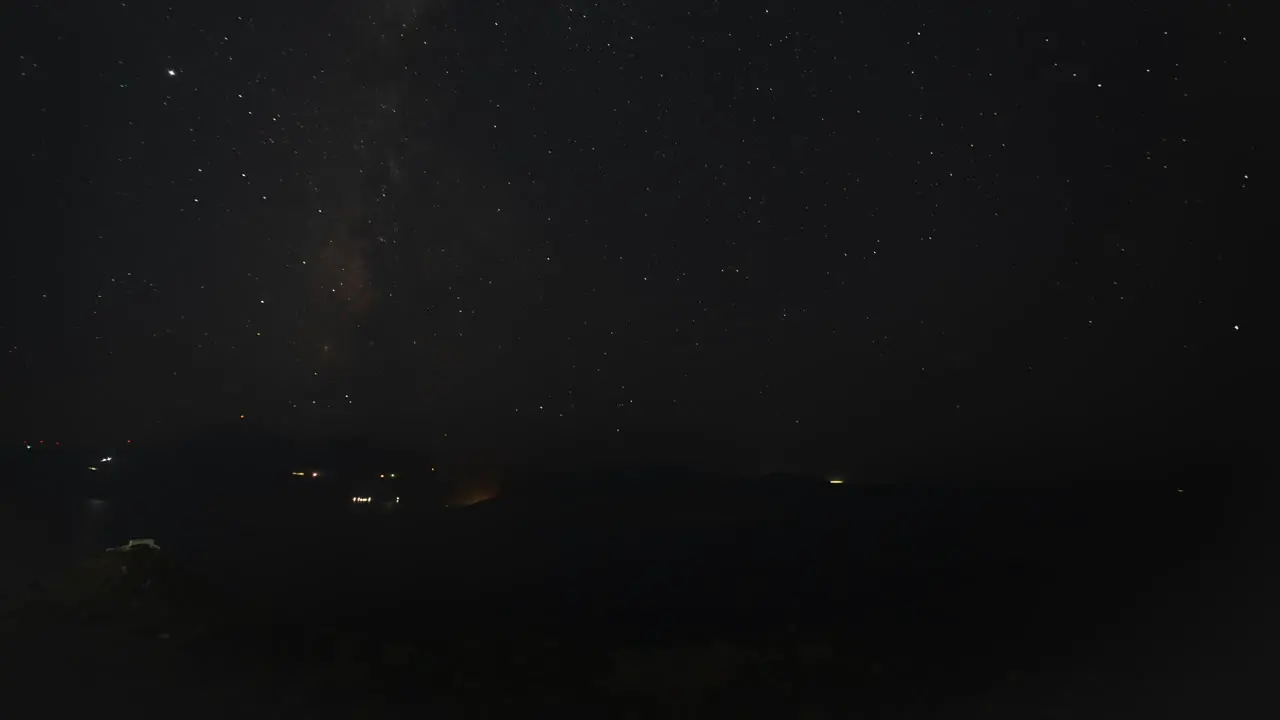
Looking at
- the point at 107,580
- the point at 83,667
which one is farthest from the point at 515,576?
the point at 83,667

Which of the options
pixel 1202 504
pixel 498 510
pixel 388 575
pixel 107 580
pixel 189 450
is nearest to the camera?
pixel 107 580

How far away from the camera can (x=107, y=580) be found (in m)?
14.9

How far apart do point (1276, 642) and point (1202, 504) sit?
16006mm

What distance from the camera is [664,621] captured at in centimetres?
1438

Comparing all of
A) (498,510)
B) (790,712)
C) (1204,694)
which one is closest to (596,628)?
(790,712)

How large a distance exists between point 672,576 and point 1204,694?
→ 10.6 metres

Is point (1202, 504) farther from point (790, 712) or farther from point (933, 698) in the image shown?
point (790, 712)

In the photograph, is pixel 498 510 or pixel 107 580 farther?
pixel 498 510

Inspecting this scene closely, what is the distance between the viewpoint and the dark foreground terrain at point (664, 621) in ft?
33.4

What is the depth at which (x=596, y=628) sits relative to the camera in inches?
548

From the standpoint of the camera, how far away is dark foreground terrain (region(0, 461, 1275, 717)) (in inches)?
401

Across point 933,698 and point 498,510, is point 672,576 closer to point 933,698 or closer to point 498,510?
point 933,698

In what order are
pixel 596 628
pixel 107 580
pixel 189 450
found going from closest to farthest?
pixel 596 628 → pixel 107 580 → pixel 189 450

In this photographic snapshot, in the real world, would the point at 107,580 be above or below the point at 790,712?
above
